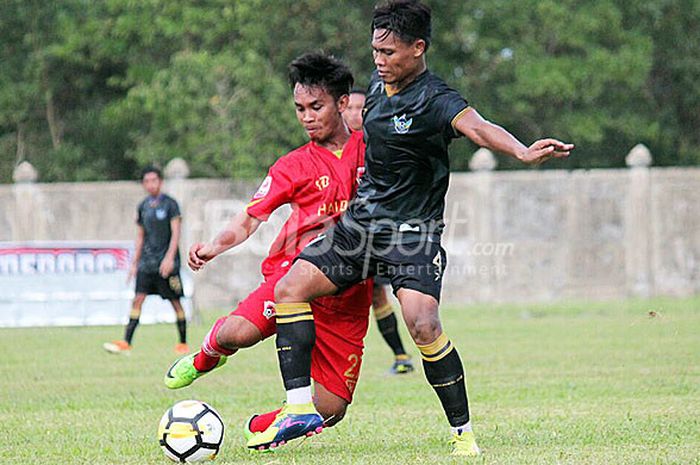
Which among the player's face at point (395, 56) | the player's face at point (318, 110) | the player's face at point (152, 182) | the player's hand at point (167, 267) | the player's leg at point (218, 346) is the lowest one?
the player's hand at point (167, 267)

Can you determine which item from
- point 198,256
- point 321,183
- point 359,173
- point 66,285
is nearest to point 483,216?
point 66,285

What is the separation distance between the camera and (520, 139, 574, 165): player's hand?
5434mm

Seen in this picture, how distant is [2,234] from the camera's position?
22.8 metres

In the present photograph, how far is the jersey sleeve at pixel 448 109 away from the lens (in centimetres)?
591

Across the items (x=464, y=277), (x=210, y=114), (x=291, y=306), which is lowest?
(x=464, y=277)

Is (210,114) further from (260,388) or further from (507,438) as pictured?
(507,438)

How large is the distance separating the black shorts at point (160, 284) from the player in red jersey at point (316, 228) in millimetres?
7754

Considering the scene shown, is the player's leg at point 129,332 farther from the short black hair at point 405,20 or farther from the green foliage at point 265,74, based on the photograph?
the green foliage at point 265,74

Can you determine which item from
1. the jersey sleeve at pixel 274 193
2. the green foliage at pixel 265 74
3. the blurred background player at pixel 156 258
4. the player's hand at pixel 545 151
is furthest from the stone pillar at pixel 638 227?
the player's hand at pixel 545 151

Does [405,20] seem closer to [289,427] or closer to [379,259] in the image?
[379,259]

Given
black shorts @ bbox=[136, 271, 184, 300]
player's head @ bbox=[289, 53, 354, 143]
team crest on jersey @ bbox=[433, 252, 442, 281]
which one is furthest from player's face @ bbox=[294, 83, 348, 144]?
black shorts @ bbox=[136, 271, 184, 300]

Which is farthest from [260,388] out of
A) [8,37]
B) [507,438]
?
[8,37]

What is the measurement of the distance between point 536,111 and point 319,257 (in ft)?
85.8

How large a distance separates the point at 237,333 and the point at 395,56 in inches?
64.8
